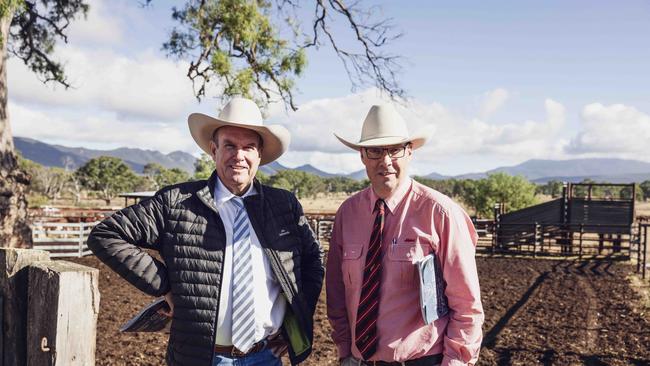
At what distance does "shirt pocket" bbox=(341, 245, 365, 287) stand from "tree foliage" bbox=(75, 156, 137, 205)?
2832 inches

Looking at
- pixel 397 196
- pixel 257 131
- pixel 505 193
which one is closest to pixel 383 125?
pixel 397 196

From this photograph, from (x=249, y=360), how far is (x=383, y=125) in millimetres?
1232

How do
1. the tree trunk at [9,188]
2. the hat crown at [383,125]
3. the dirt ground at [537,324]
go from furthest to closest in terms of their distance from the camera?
the tree trunk at [9,188] < the dirt ground at [537,324] < the hat crown at [383,125]

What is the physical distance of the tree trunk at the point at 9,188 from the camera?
903cm

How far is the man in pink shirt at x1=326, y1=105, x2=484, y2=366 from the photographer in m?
2.40

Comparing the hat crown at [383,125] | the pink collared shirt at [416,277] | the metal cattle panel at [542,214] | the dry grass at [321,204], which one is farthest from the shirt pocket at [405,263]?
the dry grass at [321,204]

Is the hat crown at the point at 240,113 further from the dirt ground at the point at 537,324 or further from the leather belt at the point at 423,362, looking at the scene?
the dirt ground at the point at 537,324

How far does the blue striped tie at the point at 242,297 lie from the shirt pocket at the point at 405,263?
617 mm

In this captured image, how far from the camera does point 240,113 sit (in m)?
2.54

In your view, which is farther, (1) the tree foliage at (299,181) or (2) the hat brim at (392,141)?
(1) the tree foliage at (299,181)

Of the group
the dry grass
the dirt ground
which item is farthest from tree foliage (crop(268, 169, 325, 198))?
the dirt ground

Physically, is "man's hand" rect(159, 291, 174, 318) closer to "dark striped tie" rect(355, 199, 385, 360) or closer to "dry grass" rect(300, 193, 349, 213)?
"dark striped tie" rect(355, 199, 385, 360)

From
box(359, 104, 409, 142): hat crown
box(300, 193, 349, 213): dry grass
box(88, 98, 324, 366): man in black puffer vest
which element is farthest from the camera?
box(300, 193, 349, 213): dry grass

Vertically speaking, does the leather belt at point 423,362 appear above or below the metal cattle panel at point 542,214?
above
